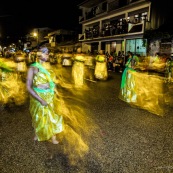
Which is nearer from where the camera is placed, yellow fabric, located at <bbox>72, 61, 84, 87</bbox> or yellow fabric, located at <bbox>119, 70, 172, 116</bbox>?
yellow fabric, located at <bbox>119, 70, 172, 116</bbox>

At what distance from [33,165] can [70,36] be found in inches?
1899

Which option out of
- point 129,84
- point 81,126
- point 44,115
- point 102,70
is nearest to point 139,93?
point 129,84

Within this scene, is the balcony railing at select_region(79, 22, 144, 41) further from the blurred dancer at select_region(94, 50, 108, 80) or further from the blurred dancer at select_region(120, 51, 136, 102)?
the blurred dancer at select_region(120, 51, 136, 102)

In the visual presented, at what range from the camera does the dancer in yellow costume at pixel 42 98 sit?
10.9 feet

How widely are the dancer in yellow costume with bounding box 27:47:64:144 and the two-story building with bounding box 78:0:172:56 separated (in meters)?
17.2

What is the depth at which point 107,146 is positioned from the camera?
3.86 metres

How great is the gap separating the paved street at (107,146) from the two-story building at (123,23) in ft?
50.2

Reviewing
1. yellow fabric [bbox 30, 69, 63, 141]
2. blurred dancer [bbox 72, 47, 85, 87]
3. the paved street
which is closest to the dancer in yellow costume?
yellow fabric [bbox 30, 69, 63, 141]

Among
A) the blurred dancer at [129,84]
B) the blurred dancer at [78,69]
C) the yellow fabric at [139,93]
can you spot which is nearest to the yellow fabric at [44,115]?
the yellow fabric at [139,93]

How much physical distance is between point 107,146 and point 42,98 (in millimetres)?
1575

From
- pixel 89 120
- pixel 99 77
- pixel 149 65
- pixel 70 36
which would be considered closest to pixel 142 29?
pixel 149 65

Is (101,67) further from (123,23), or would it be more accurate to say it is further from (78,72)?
(123,23)

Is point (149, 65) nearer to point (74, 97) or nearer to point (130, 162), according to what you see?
point (74, 97)

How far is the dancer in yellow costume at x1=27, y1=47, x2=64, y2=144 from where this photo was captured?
3326 mm
